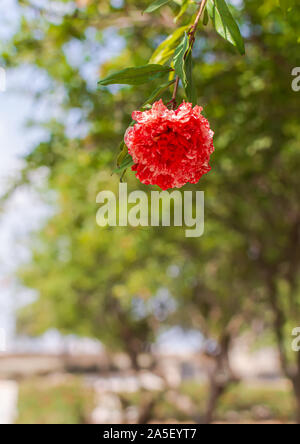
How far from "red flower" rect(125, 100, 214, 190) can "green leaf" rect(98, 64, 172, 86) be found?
242 mm

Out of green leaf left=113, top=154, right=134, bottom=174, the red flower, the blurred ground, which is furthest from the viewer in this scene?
the blurred ground

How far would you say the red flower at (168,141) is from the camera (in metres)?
1.64

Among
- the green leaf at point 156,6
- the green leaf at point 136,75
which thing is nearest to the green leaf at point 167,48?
the green leaf at point 156,6

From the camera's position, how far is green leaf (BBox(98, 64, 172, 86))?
1.85m

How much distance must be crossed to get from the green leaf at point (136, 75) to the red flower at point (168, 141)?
242mm

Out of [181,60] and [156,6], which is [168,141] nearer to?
[181,60]

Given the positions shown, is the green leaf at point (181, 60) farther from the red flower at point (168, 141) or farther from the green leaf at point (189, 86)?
the red flower at point (168, 141)

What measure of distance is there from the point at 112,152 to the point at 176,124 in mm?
4088

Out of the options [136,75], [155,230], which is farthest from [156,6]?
[155,230]

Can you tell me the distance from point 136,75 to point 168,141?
39cm

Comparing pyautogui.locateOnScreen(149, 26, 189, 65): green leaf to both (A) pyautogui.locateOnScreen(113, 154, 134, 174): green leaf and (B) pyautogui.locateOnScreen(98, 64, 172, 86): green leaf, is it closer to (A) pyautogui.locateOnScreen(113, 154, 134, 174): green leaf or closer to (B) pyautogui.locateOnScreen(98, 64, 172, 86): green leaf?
(B) pyautogui.locateOnScreen(98, 64, 172, 86): green leaf

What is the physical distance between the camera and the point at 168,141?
5.42 ft

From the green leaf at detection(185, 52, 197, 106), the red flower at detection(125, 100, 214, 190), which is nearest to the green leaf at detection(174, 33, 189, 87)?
the green leaf at detection(185, 52, 197, 106)

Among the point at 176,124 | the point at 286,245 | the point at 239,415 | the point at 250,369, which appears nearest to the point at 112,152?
the point at 176,124
